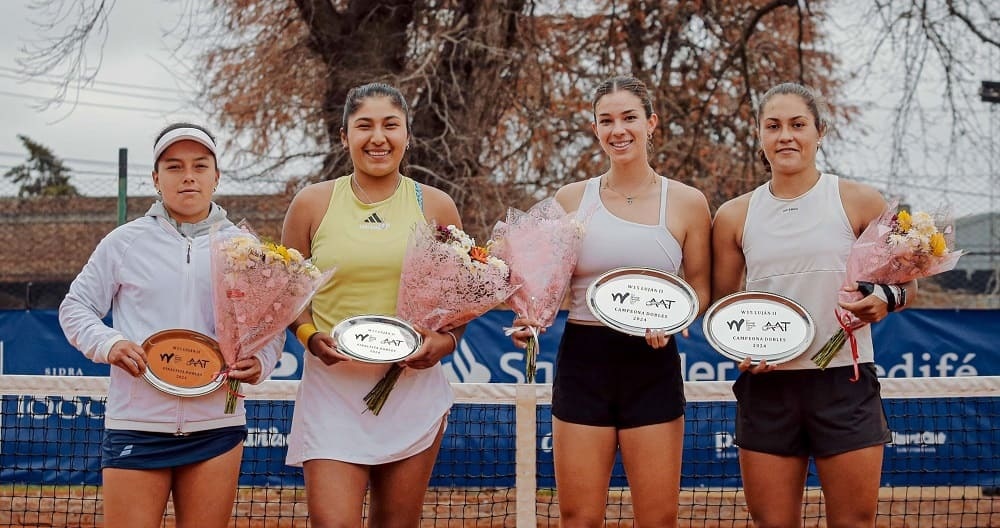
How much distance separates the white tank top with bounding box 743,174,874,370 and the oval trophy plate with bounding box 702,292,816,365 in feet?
0.40

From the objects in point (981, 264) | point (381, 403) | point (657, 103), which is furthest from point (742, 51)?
point (381, 403)

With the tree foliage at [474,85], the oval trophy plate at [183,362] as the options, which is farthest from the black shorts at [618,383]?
the tree foliage at [474,85]

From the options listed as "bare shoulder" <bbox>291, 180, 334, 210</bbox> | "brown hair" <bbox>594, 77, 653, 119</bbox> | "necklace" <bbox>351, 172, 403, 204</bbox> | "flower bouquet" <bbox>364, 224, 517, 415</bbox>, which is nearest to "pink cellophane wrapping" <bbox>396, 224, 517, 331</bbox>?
"flower bouquet" <bbox>364, 224, 517, 415</bbox>

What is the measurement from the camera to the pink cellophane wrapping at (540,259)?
3.59m

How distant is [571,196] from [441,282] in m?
0.74

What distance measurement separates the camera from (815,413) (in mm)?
3617

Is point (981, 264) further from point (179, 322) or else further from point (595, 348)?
point (179, 322)

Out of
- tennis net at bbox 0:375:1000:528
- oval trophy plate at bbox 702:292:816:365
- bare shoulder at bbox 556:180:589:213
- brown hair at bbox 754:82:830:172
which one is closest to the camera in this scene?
oval trophy plate at bbox 702:292:816:365

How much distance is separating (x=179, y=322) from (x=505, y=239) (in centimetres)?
114

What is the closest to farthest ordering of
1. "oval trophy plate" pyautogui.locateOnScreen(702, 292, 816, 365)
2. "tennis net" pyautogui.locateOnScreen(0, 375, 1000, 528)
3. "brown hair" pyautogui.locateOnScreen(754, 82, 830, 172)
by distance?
1. "oval trophy plate" pyautogui.locateOnScreen(702, 292, 816, 365)
2. "brown hair" pyautogui.locateOnScreen(754, 82, 830, 172)
3. "tennis net" pyautogui.locateOnScreen(0, 375, 1000, 528)

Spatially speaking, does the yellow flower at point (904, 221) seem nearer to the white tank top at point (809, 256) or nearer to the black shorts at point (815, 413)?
the white tank top at point (809, 256)

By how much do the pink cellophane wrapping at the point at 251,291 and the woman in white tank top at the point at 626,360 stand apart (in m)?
0.76

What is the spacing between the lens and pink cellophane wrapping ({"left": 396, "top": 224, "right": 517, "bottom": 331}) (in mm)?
3402

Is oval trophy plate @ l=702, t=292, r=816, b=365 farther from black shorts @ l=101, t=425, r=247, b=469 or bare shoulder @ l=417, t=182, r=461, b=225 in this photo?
black shorts @ l=101, t=425, r=247, b=469
